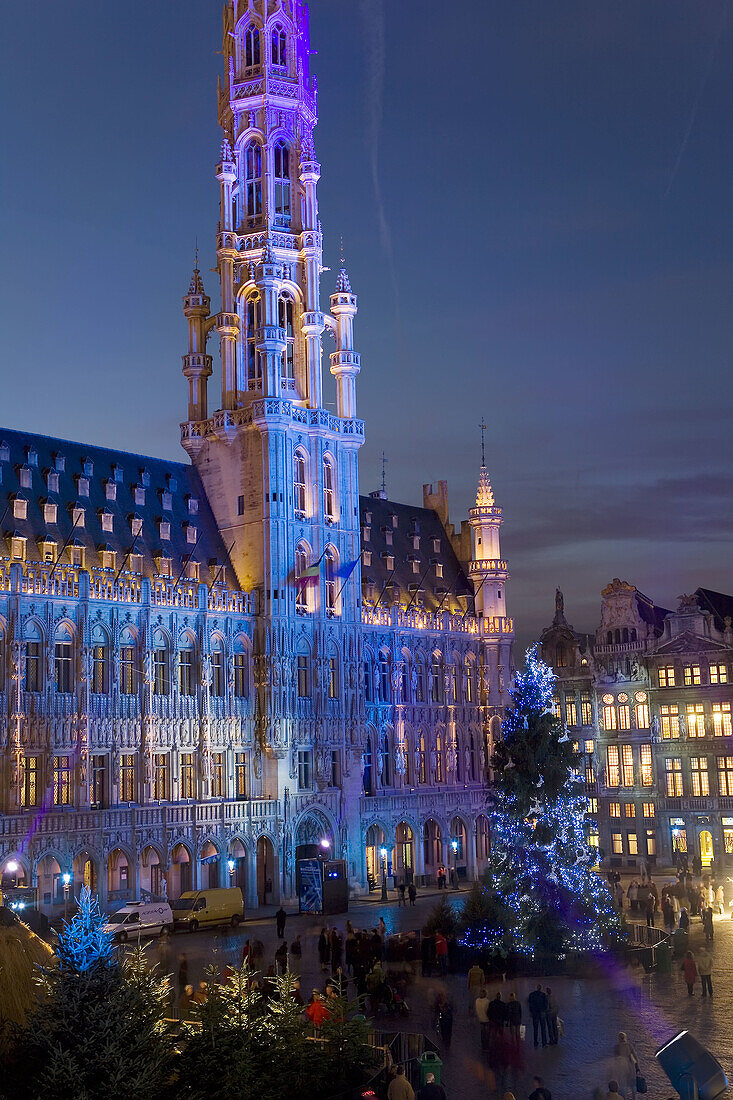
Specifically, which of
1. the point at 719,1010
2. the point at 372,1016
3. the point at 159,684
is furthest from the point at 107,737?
the point at 719,1010

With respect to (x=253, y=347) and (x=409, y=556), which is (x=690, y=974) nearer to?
(x=253, y=347)

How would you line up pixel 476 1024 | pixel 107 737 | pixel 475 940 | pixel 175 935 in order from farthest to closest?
pixel 107 737 < pixel 175 935 < pixel 475 940 < pixel 476 1024

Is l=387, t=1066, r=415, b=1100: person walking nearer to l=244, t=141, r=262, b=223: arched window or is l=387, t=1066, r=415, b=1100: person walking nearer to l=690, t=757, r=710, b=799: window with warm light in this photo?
l=690, t=757, r=710, b=799: window with warm light

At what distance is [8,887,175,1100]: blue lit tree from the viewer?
18422mm

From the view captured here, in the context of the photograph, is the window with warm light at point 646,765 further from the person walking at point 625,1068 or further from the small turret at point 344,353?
the person walking at point 625,1068

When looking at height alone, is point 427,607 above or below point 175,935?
above

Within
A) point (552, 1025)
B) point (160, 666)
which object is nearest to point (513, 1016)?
point (552, 1025)

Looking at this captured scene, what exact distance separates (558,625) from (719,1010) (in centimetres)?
5088

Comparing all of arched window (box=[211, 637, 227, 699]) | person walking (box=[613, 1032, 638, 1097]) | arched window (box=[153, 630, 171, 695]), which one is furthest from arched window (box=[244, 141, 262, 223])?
person walking (box=[613, 1032, 638, 1097])

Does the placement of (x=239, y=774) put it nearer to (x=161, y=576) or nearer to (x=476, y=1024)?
(x=161, y=576)

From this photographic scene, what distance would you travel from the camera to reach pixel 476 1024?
30547 millimetres

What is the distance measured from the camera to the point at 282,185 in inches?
2793

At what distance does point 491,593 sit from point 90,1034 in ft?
209

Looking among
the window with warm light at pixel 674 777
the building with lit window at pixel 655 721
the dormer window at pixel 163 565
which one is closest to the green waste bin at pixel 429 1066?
the dormer window at pixel 163 565
